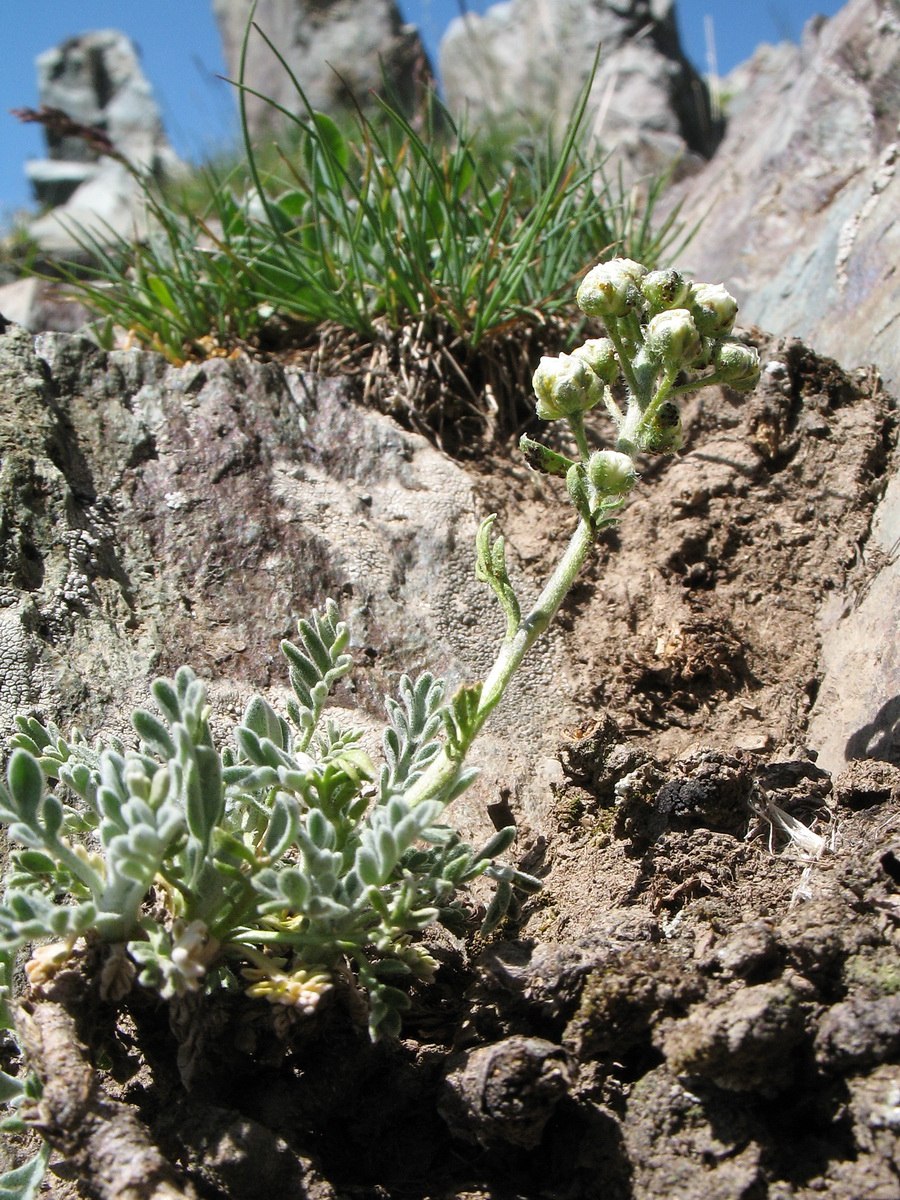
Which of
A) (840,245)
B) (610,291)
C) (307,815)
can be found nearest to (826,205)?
(840,245)

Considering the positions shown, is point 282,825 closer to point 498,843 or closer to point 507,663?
point 498,843

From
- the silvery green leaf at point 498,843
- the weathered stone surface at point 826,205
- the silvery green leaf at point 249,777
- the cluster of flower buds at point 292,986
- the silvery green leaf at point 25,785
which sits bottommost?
the cluster of flower buds at point 292,986

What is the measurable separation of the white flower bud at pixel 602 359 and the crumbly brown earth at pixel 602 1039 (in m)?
0.85

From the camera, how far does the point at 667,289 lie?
79.4 inches

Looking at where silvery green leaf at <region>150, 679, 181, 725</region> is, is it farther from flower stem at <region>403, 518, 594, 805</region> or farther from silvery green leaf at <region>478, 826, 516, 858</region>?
silvery green leaf at <region>478, 826, 516, 858</region>

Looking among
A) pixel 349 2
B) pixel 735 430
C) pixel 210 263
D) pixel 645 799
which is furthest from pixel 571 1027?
pixel 349 2

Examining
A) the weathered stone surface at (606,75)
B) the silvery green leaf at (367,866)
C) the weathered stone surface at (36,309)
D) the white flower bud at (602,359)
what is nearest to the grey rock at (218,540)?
the silvery green leaf at (367,866)

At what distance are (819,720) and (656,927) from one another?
876mm

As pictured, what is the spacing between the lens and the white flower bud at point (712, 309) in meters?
2.02

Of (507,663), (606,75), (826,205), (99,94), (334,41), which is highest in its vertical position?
(99,94)

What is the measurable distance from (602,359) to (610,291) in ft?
0.49

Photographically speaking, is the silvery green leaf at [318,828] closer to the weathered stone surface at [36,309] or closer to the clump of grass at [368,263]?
the clump of grass at [368,263]

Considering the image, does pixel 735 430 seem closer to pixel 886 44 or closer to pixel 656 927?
pixel 656 927

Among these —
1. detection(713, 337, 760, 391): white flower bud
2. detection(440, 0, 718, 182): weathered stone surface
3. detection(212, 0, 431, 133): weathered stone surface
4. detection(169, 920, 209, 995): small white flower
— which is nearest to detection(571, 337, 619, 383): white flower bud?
detection(713, 337, 760, 391): white flower bud
